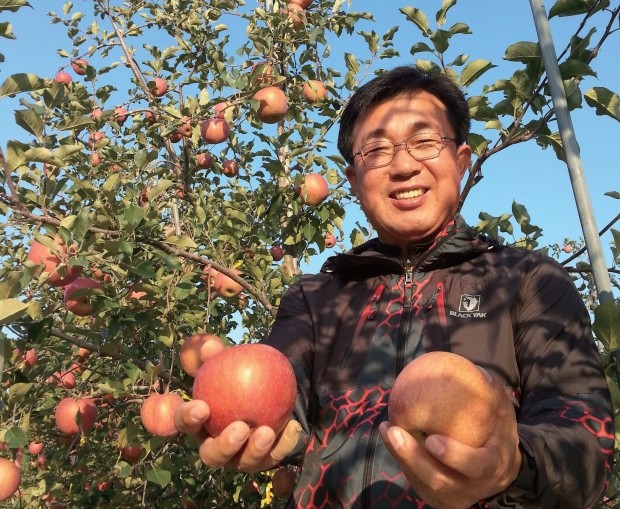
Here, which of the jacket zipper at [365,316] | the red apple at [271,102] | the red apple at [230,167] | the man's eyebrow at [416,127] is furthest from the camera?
the red apple at [230,167]

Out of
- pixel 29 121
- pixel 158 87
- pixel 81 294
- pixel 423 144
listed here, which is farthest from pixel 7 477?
pixel 158 87

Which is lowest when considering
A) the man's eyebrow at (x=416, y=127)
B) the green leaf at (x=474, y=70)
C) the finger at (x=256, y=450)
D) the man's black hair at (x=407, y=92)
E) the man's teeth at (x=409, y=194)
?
the finger at (x=256, y=450)

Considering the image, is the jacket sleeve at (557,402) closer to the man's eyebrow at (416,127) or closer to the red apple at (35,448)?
the man's eyebrow at (416,127)

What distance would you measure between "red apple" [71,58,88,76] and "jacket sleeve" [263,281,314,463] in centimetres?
375

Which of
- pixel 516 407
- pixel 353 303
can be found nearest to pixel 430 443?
pixel 516 407

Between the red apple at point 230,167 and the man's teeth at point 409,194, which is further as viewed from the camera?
the red apple at point 230,167

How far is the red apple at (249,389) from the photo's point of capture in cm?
141

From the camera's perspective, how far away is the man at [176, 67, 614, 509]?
3.43 ft

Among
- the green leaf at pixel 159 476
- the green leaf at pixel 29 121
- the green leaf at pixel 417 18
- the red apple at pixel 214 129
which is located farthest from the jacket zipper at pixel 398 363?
the red apple at pixel 214 129

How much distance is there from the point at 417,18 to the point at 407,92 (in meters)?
0.71

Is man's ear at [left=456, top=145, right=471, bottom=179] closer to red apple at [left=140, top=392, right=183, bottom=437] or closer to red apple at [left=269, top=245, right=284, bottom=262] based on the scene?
red apple at [left=140, top=392, right=183, bottom=437]

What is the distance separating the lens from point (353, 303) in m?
1.73

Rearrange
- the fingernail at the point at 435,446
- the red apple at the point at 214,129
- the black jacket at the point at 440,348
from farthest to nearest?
the red apple at the point at 214,129 < the black jacket at the point at 440,348 < the fingernail at the point at 435,446

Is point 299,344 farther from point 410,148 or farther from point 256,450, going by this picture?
point 410,148
